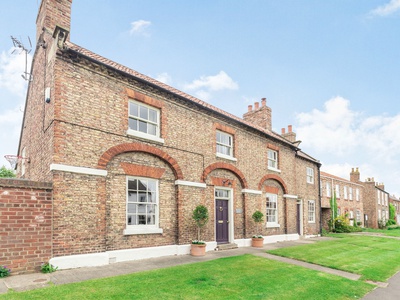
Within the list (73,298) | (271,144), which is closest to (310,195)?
(271,144)

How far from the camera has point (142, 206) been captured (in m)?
10.7

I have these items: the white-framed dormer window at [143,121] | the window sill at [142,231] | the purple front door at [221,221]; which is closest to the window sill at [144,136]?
the white-framed dormer window at [143,121]

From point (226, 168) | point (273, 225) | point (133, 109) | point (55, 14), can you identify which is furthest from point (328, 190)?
point (55, 14)

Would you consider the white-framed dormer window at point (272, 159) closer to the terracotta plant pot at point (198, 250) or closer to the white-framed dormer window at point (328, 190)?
the terracotta plant pot at point (198, 250)

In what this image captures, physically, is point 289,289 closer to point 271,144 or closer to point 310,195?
point 271,144

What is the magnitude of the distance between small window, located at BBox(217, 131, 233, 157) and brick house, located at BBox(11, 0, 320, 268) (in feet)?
0.28

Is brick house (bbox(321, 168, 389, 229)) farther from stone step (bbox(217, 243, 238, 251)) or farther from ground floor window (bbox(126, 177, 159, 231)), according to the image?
ground floor window (bbox(126, 177, 159, 231))

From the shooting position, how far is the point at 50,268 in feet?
26.1

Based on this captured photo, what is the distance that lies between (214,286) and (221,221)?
686 centimetres

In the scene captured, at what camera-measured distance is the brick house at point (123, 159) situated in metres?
8.84

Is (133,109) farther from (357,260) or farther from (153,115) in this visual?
(357,260)

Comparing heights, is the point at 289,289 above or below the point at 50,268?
below

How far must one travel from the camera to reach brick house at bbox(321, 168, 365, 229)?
3073cm

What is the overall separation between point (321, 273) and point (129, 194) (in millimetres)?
7172
